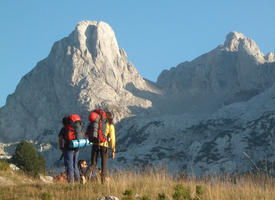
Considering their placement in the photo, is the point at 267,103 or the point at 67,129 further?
the point at 267,103

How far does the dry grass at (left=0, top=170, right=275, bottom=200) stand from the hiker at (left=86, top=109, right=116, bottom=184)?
100 cm

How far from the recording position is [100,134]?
44.6 feet

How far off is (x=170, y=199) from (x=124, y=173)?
13.2ft

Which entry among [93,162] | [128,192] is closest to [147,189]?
[128,192]

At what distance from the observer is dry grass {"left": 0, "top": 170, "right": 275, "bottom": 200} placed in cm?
1118

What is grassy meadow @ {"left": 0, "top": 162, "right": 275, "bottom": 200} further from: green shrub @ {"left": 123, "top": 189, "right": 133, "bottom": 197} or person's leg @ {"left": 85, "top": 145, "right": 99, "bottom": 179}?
person's leg @ {"left": 85, "top": 145, "right": 99, "bottom": 179}

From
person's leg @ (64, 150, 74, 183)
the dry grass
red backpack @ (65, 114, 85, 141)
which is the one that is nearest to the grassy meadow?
the dry grass

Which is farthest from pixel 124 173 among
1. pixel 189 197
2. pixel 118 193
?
pixel 189 197

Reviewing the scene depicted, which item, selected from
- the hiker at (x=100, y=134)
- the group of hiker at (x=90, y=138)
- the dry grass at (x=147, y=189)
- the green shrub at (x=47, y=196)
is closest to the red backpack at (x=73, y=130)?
the group of hiker at (x=90, y=138)

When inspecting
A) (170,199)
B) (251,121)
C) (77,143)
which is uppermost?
(251,121)

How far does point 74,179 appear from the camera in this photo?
1502cm

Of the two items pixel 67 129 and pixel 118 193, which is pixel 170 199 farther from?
pixel 67 129

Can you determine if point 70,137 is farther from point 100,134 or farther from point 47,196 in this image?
point 47,196

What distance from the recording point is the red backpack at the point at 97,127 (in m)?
13.5
